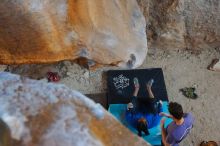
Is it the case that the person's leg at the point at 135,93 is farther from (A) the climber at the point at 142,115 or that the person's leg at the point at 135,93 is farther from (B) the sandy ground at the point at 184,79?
(B) the sandy ground at the point at 184,79

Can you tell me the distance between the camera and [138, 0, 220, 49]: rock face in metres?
3.48

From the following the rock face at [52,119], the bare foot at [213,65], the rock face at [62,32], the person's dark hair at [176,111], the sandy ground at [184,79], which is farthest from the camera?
the bare foot at [213,65]

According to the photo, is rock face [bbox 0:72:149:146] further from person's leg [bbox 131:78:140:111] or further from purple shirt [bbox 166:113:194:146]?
person's leg [bbox 131:78:140:111]

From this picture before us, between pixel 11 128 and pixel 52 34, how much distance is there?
1052mm

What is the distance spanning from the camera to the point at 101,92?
367 cm

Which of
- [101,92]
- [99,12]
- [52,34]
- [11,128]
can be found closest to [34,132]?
[11,128]

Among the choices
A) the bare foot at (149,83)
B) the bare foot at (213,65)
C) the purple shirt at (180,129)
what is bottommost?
the purple shirt at (180,129)

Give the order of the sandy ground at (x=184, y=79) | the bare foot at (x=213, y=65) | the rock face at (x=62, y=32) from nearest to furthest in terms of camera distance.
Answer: the rock face at (x=62, y=32) < the sandy ground at (x=184, y=79) < the bare foot at (x=213, y=65)

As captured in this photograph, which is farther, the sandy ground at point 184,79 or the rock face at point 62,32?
the sandy ground at point 184,79

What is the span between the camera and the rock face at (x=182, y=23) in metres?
3.48

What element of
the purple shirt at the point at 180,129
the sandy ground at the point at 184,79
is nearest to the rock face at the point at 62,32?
the purple shirt at the point at 180,129

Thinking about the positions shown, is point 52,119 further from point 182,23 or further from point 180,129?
point 182,23

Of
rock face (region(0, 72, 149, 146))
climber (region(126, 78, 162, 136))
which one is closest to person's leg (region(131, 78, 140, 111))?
climber (region(126, 78, 162, 136))

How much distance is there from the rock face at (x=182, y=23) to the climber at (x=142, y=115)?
2.26 ft
